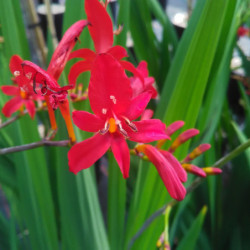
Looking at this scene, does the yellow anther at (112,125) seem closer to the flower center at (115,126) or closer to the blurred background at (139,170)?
the flower center at (115,126)

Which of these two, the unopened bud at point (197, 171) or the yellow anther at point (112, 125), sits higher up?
the yellow anther at point (112, 125)

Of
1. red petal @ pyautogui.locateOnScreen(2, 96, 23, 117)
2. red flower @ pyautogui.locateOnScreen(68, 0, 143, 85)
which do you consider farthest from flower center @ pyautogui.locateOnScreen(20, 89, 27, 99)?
red flower @ pyautogui.locateOnScreen(68, 0, 143, 85)

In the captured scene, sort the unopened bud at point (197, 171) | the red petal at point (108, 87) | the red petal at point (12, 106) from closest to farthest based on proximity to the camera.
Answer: the red petal at point (108, 87), the unopened bud at point (197, 171), the red petal at point (12, 106)

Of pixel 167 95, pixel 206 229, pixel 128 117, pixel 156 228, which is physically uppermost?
pixel 128 117

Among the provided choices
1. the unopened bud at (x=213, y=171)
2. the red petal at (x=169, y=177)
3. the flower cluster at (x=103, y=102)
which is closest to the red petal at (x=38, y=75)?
the flower cluster at (x=103, y=102)

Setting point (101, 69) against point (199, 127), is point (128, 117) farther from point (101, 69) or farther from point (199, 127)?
point (199, 127)

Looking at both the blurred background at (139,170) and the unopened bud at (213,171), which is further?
the blurred background at (139,170)

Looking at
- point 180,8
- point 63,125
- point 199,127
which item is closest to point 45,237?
point 63,125

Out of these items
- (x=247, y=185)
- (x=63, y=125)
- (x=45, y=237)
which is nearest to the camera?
(x=63, y=125)
